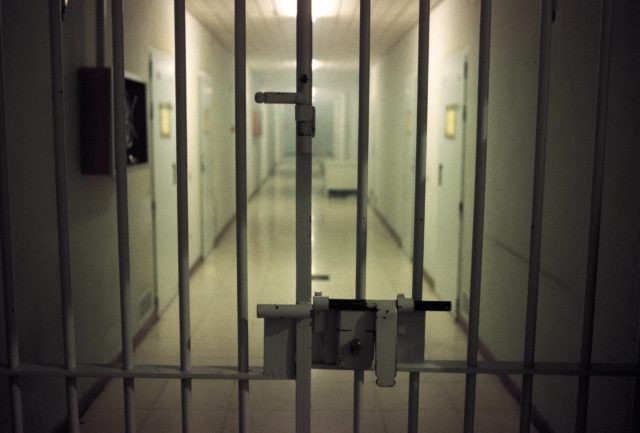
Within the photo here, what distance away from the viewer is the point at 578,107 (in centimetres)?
246

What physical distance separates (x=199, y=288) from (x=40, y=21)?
11.2 feet

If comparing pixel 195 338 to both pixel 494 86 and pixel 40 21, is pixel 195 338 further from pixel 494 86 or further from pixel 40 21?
pixel 494 86

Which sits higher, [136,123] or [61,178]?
[136,123]

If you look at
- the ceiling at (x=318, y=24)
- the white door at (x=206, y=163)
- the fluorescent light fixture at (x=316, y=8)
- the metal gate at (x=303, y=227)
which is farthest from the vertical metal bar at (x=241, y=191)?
the white door at (x=206, y=163)

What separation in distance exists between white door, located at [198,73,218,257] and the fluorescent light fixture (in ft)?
4.04

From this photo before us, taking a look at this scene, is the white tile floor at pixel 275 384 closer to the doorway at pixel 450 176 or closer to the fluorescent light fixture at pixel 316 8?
the doorway at pixel 450 176

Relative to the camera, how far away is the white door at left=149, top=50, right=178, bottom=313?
4441 mm

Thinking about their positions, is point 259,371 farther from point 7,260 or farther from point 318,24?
point 318,24

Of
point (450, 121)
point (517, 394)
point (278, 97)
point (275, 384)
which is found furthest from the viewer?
point (450, 121)

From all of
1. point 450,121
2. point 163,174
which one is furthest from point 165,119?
point 450,121

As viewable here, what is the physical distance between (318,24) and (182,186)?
18.1 feet

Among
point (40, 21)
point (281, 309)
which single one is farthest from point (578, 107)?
point (40, 21)

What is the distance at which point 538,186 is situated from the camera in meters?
1.59

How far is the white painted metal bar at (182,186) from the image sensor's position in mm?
1562
